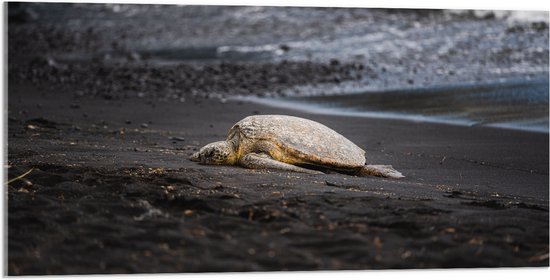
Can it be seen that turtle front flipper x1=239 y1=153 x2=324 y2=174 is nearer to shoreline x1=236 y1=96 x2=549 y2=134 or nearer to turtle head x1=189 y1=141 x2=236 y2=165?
turtle head x1=189 y1=141 x2=236 y2=165

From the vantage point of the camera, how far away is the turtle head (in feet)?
16.6

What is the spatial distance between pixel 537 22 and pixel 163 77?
6.09 meters

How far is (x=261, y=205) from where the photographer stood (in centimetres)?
376

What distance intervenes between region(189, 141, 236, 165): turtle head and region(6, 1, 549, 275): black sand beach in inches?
4.0

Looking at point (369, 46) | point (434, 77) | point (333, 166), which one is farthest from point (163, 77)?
point (333, 166)

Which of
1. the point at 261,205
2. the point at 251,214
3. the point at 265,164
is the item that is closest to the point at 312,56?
the point at 265,164

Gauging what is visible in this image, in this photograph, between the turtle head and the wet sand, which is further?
the turtle head

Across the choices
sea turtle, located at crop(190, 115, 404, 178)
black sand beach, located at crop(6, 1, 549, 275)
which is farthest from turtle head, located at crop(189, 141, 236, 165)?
black sand beach, located at crop(6, 1, 549, 275)

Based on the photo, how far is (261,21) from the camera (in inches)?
445

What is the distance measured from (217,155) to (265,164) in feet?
1.47

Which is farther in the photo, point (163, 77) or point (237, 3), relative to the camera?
point (163, 77)

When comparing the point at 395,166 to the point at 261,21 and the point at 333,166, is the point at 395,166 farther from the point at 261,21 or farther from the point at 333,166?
the point at 261,21

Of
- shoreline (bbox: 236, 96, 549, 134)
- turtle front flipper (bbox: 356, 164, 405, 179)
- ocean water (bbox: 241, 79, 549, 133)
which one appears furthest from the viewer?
ocean water (bbox: 241, 79, 549, 133)

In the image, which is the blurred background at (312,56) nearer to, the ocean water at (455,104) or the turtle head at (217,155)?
the ocean water at (455,104)
